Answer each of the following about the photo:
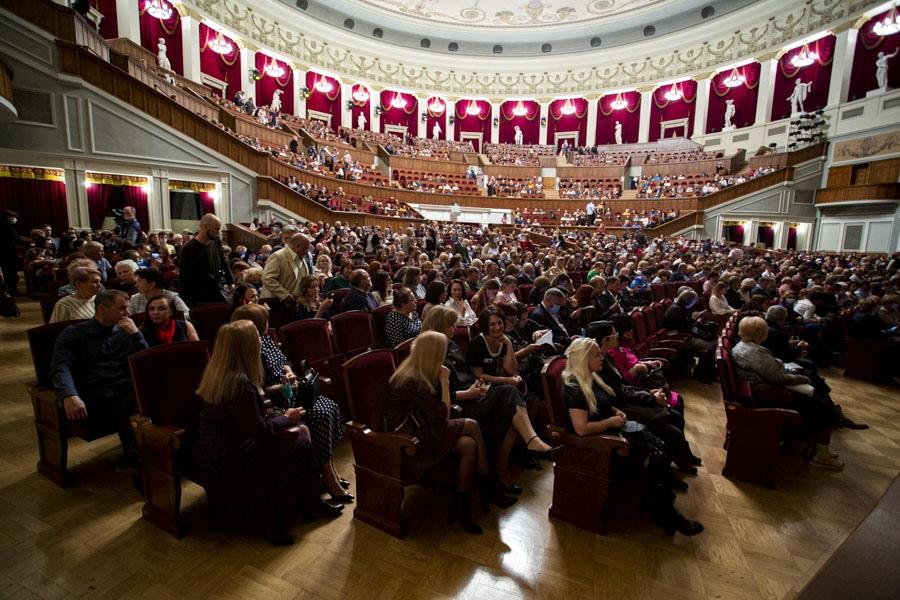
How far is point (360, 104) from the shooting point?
2430 cm

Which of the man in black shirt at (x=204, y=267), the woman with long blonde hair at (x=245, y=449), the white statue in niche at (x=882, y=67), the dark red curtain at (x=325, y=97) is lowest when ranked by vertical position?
the woman with long blonde hair at (x=245, y=449)

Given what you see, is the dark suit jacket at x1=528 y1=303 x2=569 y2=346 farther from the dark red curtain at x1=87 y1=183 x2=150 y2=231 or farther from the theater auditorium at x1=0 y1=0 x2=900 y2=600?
the dark red curtain at x1=87 y1=183 x2=150 y2=231

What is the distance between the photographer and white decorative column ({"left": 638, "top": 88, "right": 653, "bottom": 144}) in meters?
23.2

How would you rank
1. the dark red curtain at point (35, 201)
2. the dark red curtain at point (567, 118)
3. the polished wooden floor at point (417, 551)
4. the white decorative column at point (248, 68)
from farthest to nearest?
the dark red curtain at point (567, 118)
the white decorative column at point (248, 68)
the dark red curtain at point (35, 201)
the polished wooden floor at point (417, 551)

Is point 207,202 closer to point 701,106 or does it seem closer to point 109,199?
point 109,199

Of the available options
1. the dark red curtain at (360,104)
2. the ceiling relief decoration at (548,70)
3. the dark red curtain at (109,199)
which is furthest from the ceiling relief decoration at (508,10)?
the dark red curtain at (109,199)

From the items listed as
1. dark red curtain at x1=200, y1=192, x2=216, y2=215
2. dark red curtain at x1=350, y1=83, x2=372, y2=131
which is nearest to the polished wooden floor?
dark red curtain at x1=200, y1=192, x2=216, y2=215

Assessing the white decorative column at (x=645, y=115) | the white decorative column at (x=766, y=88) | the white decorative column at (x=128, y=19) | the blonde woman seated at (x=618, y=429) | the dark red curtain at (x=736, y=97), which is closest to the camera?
the blonde woman seated at (x=618, y=429)

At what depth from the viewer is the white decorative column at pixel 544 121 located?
26.3 m

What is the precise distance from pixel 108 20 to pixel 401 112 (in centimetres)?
1467

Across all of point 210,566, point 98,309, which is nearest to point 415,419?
point 210,566

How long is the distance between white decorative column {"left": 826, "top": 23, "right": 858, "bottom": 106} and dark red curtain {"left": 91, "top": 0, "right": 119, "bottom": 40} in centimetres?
2406

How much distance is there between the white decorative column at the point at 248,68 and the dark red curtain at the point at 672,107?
19.8m

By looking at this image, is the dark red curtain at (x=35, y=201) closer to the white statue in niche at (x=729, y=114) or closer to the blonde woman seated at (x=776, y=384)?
the blonde woman seated at (x=776, y=384)
